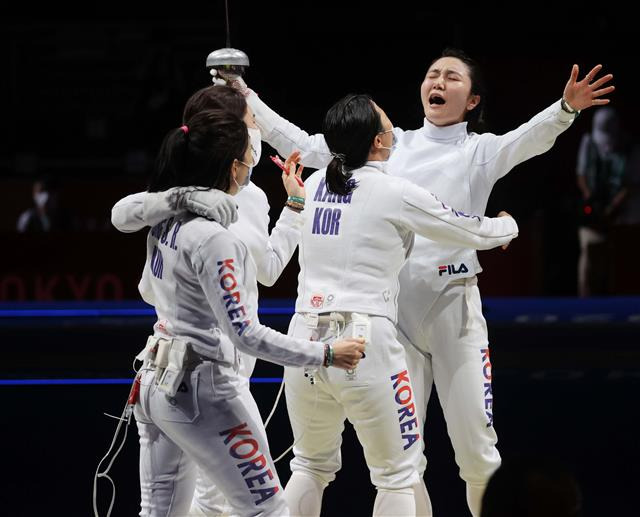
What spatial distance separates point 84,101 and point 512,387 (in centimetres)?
606

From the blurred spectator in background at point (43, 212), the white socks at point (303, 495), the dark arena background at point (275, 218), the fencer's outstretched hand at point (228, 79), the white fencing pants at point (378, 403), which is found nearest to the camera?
the white fencing pants at point (378, 403)

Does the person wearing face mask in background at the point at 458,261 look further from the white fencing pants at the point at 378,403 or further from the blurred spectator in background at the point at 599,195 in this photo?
the blurred spectator in background at the point at 599,195

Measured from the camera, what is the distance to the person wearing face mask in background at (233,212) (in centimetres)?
243

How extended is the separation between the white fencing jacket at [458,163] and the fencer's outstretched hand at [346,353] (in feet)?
2.39

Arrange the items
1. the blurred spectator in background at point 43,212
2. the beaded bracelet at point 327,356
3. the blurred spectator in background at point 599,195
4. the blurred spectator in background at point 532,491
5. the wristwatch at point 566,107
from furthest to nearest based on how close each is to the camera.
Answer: the blurred spectator in background at point 43,212 → the blurred spectator in background at point 599,195 → the wristwatch at point 566,107 → the beaded bracelet at point 327,356 → the blurred spectator in background at point 532,491

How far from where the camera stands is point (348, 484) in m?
3.77

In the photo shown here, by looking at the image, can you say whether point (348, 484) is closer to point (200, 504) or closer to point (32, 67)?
point (200, 504)

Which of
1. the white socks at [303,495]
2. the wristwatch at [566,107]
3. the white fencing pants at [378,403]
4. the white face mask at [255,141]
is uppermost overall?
the wristwatch at [566,107]

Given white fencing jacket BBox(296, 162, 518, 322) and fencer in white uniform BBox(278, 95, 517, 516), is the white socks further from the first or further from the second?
white fencing jacket BBox(296, 162, 518, 322)

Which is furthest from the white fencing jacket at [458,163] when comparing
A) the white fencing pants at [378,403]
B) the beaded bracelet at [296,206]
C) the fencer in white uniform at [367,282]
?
the beaded bracelet at [296,206]

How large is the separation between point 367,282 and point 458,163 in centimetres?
62

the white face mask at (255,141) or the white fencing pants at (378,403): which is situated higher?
the white face mask at (255,141)

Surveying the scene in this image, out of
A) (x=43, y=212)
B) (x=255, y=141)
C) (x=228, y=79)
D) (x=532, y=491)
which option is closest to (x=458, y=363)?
(x=255, y=141)

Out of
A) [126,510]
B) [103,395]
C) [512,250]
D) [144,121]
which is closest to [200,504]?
Answer: [126,510]
